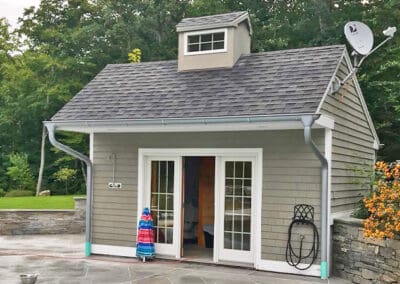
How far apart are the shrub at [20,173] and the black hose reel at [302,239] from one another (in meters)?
16.5

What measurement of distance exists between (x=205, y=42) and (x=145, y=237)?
4.04 metres

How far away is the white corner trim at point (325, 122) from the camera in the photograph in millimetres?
6914

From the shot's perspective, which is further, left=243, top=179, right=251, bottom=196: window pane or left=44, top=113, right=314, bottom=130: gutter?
left=243, top=179, right=251, bottom=196: window pane

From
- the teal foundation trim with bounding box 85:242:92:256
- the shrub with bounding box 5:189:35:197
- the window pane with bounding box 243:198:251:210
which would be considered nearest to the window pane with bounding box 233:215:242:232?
the window pane with bounding box 243:198:251:210

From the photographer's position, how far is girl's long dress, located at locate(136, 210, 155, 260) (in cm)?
835

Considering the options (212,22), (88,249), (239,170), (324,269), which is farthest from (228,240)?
(212,22)

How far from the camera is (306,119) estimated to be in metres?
6.56

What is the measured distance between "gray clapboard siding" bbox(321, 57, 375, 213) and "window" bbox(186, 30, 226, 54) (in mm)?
2444

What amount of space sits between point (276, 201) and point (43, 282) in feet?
12.1

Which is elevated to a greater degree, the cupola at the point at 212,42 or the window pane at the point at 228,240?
the cupola at the point at 212,42

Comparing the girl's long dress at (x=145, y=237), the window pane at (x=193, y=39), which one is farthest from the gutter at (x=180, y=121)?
the window pane at (x=193, y=39)

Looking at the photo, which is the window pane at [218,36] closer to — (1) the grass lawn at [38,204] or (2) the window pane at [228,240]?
(2) the window pane at [228,240]

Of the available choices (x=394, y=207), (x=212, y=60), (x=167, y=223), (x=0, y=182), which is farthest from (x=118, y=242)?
(x=0, y=182)

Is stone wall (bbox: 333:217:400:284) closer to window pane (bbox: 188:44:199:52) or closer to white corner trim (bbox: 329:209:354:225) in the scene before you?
white corner trim (bbox: 329:209:354:225)
